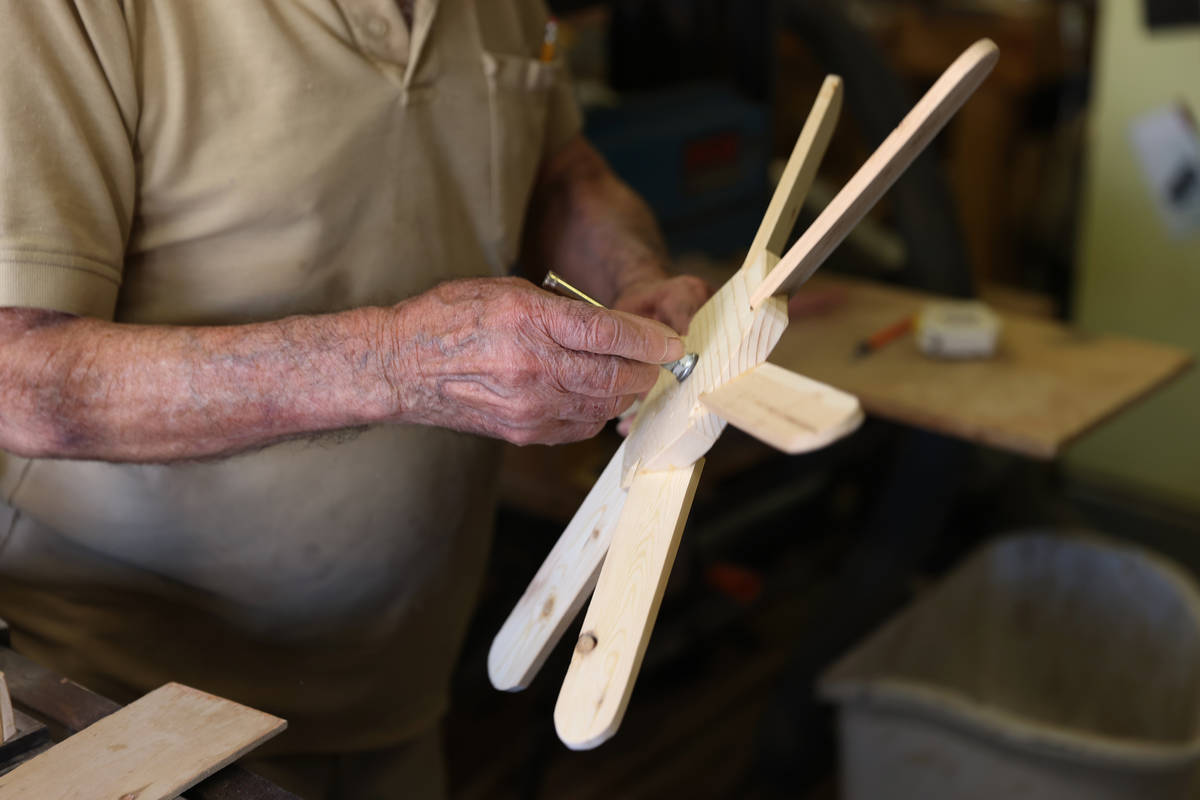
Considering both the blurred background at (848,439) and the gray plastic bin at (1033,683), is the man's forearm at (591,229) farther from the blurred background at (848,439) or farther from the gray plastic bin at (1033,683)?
the gray plastic bin at (1033,683)

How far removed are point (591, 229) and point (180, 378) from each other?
1.61 ft

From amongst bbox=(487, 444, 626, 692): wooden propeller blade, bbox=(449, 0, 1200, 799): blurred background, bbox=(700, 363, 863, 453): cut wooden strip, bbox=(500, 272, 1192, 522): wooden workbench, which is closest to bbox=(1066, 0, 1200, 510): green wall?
bbox=(449, 0, 1200, 799): blurred background

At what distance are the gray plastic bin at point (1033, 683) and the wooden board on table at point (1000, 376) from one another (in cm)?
40

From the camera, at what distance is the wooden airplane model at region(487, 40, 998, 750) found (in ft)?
2.15

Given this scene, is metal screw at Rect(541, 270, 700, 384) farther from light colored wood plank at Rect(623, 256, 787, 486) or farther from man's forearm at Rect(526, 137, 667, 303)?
man's forearm at Rect(526, 137, 667, 303)

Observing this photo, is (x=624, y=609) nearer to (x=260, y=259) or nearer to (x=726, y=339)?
(x=726, y=339)

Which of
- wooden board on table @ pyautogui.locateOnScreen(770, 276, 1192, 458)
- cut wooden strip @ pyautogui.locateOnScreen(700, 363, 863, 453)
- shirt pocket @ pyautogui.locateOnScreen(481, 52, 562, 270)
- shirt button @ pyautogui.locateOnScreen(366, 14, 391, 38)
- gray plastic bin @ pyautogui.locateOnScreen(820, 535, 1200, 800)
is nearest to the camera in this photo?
cut wooden strip @ pyautogui.locateOnScreen(700, 363, 863, 453)

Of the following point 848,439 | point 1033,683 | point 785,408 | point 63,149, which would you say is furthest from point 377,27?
point 1033,683

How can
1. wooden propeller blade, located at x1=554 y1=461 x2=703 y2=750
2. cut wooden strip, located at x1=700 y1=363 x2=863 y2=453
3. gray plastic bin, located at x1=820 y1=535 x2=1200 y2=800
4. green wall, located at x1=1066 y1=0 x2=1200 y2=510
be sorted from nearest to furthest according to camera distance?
cut wooden strip, located at x1=700 y1=363 x2=863 y2=453 → wooden propeller blade, located at x1=554 y1=461 x2=703 y2=750 → gray plastic bin, located at x1=820 y1=535 x2=1200 y2=800 → green wall, located at x1=1066 y1=0 x2=1200 y2=510

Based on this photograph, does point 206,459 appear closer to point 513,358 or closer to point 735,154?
point 513,358

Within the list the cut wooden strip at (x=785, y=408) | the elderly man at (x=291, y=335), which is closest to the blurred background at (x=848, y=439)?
the elderly man at (x=291, y=335)

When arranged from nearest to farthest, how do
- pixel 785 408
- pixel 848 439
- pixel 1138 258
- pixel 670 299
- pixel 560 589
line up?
pixel 785 408 → pixel 560 589 → pixel 670 299 → pixel 848 439 → pixel 1138 258

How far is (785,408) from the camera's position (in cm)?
64

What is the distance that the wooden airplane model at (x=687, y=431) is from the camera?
0.66 m
